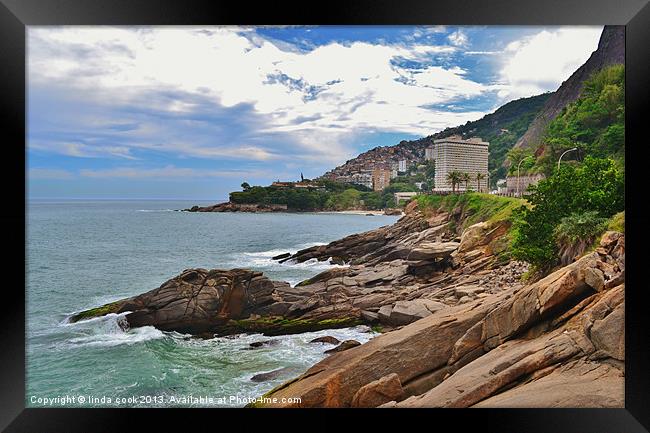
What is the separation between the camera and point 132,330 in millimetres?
3273

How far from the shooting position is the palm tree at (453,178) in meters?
3.49

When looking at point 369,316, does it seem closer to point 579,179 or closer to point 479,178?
point 479,178

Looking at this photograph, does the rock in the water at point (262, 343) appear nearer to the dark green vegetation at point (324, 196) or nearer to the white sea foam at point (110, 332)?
the white sea foam at point (110, 332)

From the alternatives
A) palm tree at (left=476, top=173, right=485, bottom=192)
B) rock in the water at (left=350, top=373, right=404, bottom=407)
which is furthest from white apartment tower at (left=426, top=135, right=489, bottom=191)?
rock in the water at (left=350, top=373, right=404, bottom=407)

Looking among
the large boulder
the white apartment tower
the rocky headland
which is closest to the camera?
the large boulder

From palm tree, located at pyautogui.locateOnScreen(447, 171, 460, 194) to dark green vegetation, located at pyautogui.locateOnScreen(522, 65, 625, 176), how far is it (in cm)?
75

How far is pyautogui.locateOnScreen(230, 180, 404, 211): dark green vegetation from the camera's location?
142 inches

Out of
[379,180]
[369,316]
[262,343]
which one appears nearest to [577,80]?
[379,180]

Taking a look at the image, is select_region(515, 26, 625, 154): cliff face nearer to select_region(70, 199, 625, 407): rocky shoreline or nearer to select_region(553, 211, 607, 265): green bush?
select_region(553, 211, 607, 265): green bush

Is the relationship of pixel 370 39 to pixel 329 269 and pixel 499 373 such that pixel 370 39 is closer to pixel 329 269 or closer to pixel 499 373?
pixel 329 269

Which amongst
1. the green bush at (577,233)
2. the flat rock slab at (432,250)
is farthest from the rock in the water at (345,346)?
the green bush at (577,233)

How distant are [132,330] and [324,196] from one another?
7.32 ft
